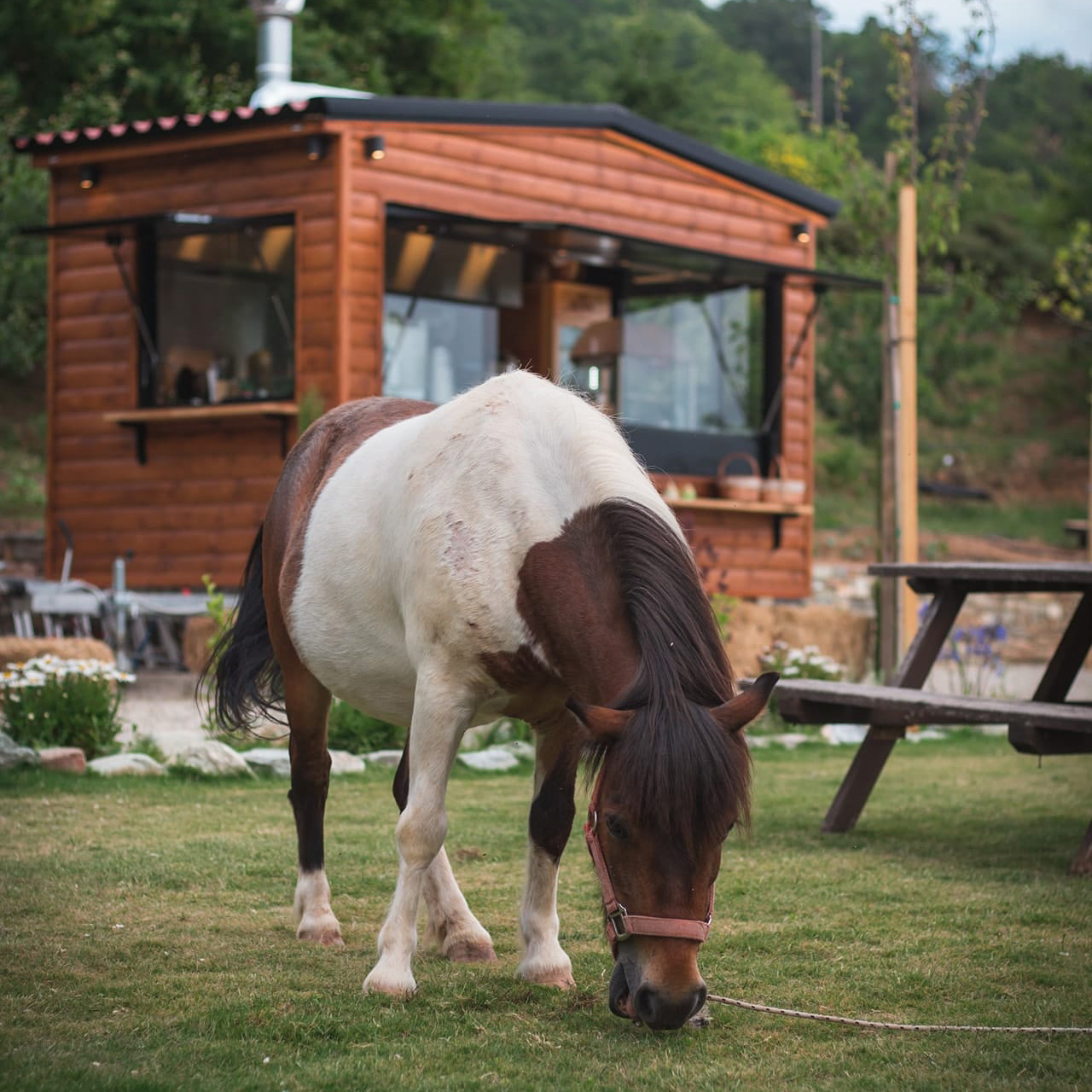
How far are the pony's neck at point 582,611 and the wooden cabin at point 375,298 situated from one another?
6.92 m

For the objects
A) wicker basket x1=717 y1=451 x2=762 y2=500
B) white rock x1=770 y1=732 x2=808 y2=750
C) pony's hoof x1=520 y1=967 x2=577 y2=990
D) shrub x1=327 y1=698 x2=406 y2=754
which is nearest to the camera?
pony's hoof x1=520 y1=967 x2=577 y2=990

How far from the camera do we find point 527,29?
44.3 metres

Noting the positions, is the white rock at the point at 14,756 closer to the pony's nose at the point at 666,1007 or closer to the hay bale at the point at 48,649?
the hay bale at the point at 48,649

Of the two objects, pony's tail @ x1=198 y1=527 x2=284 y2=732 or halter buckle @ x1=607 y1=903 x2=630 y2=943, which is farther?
pony's tail @ x1=198 y1=527 x2=284 y2=732

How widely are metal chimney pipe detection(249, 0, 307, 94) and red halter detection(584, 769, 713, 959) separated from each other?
502 inches

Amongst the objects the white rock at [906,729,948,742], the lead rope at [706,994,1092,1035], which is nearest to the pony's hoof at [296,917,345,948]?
the lead rope at [706,994,1092,1035]

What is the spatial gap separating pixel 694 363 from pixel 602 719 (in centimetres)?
1075

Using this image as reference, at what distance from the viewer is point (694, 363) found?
43.7 feet

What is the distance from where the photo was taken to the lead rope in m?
3.07

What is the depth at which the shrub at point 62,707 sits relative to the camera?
23.5 feet

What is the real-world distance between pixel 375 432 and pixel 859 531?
21.1 m

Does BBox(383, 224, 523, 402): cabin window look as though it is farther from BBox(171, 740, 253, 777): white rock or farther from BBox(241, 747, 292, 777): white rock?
BBox(171, 740, 253, 777): white rock

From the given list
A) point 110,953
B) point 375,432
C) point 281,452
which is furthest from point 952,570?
point 281,452

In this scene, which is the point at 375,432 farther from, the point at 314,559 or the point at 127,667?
the point at 127,667
